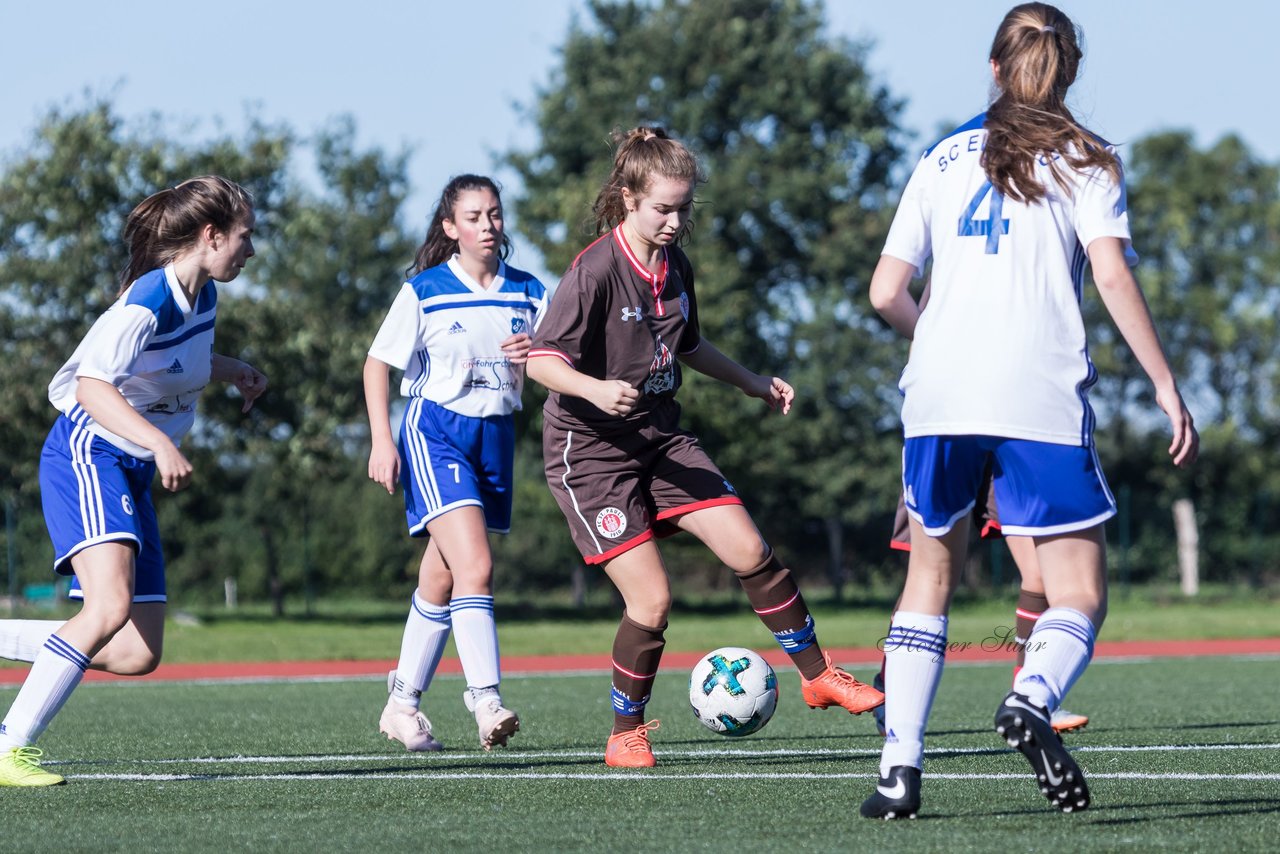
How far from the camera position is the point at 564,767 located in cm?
563

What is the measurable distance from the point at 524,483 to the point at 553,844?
2610cm

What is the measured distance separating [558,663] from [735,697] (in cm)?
936

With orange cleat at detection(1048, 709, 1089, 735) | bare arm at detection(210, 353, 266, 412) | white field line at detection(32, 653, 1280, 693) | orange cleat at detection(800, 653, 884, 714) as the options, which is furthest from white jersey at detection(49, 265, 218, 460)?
white field line at detection(32, 653, 1280, 693)

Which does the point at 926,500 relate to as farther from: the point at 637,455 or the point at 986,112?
the point at 637,455

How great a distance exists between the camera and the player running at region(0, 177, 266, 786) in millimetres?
5094

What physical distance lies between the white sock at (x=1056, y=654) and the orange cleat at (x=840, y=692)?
6.02 feet

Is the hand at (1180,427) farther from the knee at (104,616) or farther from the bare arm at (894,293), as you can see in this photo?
the knee at (104,616)

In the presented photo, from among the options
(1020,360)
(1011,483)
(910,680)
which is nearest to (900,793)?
(910,680)

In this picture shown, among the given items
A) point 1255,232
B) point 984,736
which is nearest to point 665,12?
point 1255,232

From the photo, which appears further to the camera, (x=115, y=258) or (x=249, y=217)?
(x=115, y=258)

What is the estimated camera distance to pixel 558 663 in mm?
15141

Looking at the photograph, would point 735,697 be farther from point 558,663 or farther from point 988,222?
point 558,663

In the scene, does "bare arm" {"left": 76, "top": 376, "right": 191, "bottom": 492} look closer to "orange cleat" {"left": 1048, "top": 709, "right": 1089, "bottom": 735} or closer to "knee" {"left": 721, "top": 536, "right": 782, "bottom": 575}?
"knee" {"left": 721, "top": 536, "right": 782, "bottom": 575}

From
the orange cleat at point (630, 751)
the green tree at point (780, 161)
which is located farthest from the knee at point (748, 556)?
the green tree at point (780, 161)
